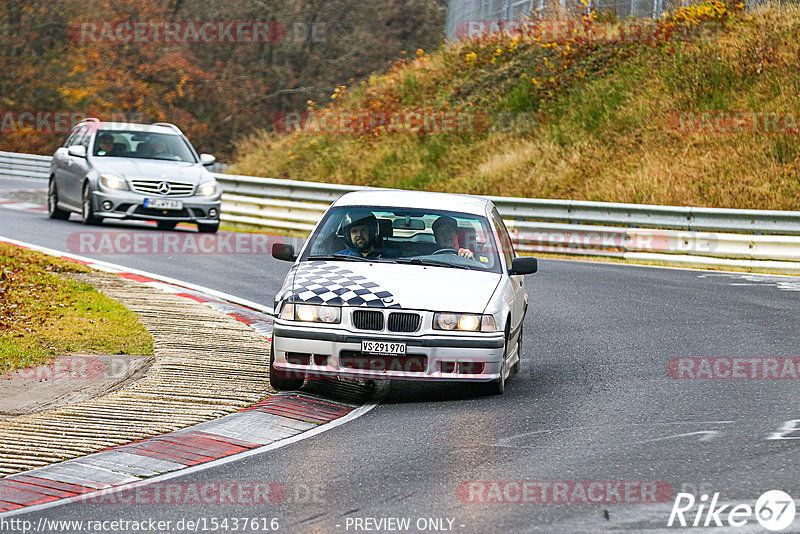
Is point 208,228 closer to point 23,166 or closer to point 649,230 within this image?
point 649,230

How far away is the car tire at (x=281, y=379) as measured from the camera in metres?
9.40

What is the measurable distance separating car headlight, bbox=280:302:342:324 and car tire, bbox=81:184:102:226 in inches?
491

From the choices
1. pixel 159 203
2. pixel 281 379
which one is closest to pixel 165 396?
pixel 281 379

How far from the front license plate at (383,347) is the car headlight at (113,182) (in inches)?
493

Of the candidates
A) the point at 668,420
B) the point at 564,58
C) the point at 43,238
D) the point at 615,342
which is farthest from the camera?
the point at 564,58

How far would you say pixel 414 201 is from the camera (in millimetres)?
10797

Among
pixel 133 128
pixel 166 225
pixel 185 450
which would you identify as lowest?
pixel 185 450

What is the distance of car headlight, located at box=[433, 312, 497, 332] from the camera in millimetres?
9227

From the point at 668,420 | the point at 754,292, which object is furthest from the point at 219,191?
the point at 668,420

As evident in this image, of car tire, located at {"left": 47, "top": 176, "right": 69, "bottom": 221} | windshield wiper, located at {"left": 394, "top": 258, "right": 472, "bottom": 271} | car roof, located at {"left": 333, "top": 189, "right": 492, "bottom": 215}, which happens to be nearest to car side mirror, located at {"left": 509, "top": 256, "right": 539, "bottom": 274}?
windshield wiper, located at {"left": 394, "top": 258, "right": 472, "bottom": 271}

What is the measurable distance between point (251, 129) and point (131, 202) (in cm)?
3212

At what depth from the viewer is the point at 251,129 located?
2062 inches

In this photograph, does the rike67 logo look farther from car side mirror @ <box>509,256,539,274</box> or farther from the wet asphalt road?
car side mirror @ <box>509,256,539,274</box>

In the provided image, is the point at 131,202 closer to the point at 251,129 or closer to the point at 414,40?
the point at 251,129
